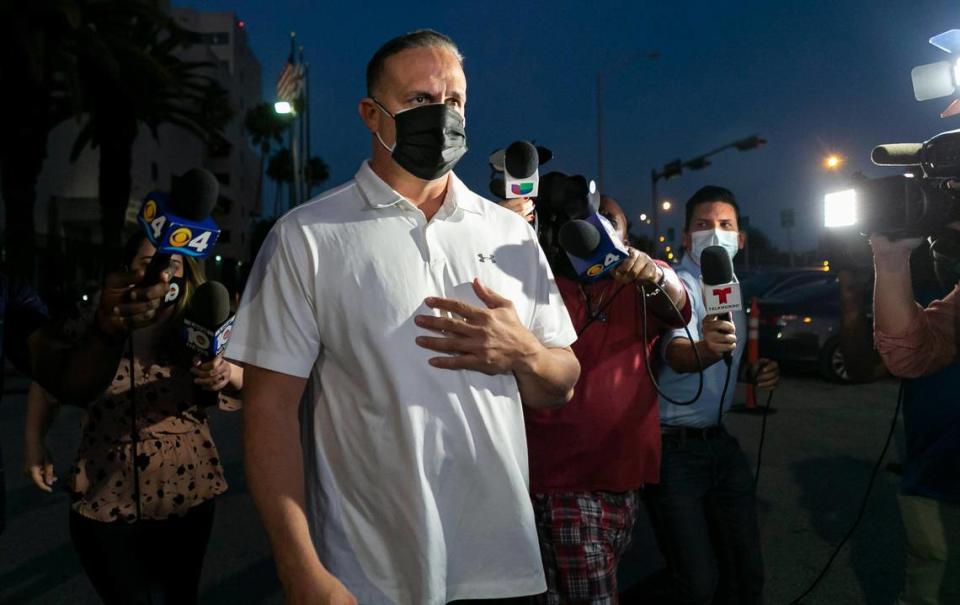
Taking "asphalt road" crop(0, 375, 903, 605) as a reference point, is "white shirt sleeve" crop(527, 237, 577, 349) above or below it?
above

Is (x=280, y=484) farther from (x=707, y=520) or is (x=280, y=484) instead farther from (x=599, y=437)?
(x=707, y=520)

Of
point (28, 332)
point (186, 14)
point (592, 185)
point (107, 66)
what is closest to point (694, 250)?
point (592, 185)

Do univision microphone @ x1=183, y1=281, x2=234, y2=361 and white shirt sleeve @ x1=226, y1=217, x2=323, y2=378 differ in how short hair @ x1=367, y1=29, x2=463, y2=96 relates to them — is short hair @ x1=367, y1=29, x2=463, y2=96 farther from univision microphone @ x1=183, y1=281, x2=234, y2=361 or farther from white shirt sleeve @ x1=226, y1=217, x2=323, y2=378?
univision microphone @ x1=183, y1=281, x2=234, y2=361

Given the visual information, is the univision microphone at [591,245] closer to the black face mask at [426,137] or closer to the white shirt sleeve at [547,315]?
the white shirt sleeve at [547,315]

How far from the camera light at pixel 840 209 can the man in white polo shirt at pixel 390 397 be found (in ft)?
3.81

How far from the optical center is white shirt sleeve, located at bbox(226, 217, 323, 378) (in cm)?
174

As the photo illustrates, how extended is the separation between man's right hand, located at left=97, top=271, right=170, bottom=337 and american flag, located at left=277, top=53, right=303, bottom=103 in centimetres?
2484

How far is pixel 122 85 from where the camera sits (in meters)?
22.0

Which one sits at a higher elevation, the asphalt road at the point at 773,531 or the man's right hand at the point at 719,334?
the man's right hand at the point at 719,334

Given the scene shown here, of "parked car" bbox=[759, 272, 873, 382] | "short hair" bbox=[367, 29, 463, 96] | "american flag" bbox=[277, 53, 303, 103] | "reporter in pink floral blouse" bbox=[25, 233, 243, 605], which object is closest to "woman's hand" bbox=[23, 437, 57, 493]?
"reporter in pink floral blouse" bbox=[25, 233, 243, 605]

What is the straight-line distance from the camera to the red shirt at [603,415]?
269cm

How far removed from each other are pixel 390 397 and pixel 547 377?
43cm

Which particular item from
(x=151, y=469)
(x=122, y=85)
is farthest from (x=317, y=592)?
(x=122, y=85)

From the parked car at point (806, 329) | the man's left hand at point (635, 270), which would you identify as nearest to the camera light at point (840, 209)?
the man's left hand at point (635, 270)
